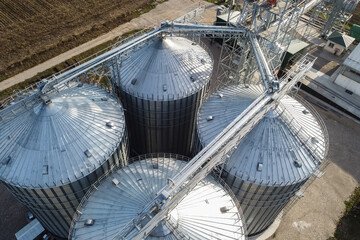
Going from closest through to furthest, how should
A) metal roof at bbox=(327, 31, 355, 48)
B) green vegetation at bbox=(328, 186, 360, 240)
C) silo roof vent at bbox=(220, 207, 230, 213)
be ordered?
silo roof vent at bbox=(220, 207, 230, 213), green vegetation at bbox=(328, 186, 360, 240), metal roof at bbox=(327, 31, 355, 48)

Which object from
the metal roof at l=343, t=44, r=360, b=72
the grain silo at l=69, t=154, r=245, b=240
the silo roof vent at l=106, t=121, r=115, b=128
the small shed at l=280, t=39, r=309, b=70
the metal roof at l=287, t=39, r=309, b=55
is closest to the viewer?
the grain silo at l=69, t=154, r=245, b=240

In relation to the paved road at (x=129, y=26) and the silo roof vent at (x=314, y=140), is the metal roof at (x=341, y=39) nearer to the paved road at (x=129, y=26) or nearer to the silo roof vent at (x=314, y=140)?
the paved road at (x=129, y=26)

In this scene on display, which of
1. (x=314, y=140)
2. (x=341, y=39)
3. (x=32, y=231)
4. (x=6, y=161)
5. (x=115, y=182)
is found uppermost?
(x=314, y=140)

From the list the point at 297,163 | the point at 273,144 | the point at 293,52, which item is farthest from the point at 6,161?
the point at 293,52

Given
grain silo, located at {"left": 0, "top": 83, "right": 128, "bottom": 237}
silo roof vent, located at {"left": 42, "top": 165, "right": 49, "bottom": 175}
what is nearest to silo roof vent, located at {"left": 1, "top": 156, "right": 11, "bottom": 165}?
grain silo, located at {"left": 0, "top": 83, "right": 128, "bottom": 237}

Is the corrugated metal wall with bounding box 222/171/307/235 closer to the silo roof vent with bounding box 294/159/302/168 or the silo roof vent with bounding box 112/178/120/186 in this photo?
the silo roof vent with bounding box 294/159/302/168

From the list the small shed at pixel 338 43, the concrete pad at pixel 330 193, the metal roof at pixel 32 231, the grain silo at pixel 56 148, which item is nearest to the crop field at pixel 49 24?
the metal roof at pixel 32 231

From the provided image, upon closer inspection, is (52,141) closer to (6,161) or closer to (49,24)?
(6,161)
